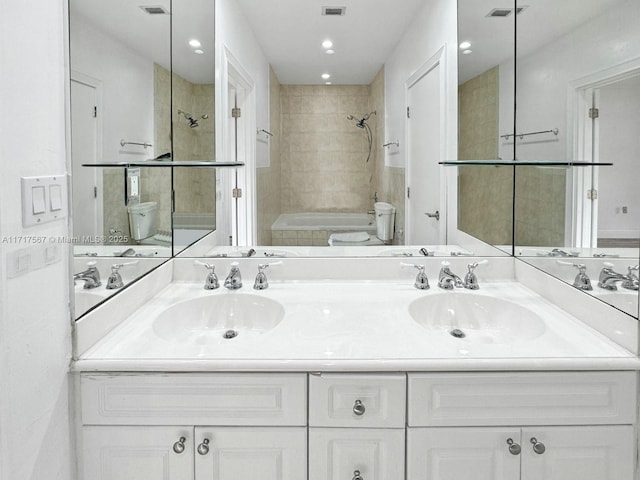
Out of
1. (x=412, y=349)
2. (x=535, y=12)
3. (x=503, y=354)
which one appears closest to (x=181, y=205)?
(x=412, y=349)

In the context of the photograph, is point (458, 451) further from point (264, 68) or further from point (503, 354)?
point (264, 68)

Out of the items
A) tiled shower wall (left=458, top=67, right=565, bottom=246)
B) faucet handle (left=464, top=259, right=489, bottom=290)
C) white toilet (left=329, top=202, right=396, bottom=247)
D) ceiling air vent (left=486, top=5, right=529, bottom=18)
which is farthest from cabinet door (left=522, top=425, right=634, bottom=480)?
ceiling air vent (left=486, top=5, right=529, bottom=18)

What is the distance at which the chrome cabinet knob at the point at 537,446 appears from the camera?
1.09m

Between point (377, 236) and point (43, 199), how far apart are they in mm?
1176

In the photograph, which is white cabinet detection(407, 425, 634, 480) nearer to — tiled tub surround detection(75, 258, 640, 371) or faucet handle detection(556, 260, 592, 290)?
tiled tub surround detection(75, 258, 640, 371)

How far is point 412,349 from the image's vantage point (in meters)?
1.14

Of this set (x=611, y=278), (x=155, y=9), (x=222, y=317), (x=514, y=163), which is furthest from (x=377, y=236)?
(x=155, y=9)

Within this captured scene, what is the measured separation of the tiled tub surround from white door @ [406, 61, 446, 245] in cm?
25

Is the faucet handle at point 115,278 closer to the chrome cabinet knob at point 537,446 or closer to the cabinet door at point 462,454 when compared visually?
the cabinet door at point 462,454

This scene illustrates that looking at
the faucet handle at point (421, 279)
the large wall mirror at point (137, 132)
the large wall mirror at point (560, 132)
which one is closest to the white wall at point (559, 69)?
the large wall mirror at point (560, 132)

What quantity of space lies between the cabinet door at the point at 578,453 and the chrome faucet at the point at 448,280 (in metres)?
0.64

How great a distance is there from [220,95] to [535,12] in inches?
48.1

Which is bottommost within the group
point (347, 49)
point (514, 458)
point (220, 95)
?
point (514, 458)

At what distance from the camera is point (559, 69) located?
57.6 inches
